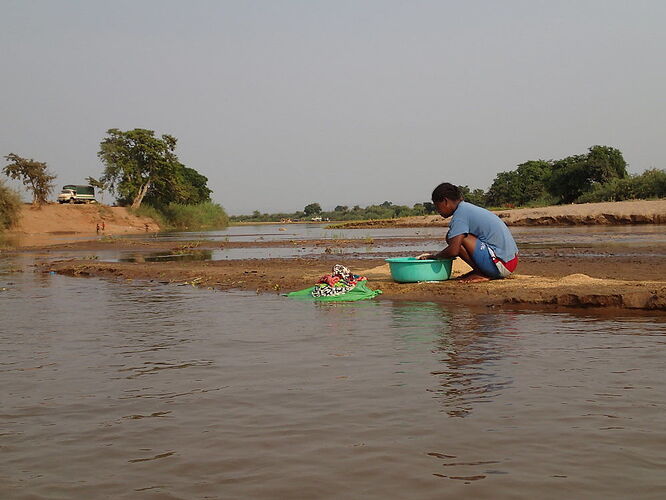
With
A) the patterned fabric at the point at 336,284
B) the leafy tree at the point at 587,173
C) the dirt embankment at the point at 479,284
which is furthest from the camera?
the leafy tree at the point at 587,173

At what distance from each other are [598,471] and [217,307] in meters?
7.03

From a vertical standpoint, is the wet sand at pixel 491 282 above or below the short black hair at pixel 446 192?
below

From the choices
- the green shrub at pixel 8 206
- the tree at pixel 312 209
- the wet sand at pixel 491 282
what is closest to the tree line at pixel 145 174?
the green shrub at pixel 8 206

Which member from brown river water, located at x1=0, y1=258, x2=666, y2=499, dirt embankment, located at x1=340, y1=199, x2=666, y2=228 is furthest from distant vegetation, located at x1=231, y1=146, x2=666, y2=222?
brown river water, located at x1=0, y1=258, x2=666, y2=499

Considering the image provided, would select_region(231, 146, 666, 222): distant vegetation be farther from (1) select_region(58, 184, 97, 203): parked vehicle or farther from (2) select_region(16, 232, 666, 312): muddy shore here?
(1) select_region(58, 184, 97, 203): parked vehicle

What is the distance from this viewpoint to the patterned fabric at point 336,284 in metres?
10.1

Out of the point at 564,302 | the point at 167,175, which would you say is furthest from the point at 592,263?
the point at 167,175

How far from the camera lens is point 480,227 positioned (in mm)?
9664

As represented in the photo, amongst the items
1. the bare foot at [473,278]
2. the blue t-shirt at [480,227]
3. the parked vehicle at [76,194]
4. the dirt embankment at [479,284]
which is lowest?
the dirt embankment at [479,284]

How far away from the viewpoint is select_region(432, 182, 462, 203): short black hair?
9.77 m

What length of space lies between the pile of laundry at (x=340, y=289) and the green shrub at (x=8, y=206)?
34692mm

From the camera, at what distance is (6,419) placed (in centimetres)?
430

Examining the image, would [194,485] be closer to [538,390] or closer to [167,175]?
[538,390]

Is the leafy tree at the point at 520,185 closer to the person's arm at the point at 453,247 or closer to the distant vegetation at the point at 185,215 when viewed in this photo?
the distant vegetation at the point at 185,215
